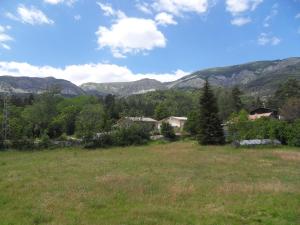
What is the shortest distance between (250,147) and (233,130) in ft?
34.3

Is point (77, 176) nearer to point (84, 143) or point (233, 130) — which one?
point (84, 143)

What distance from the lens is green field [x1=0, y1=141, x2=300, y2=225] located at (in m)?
12.3

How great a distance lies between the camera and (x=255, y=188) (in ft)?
58.1

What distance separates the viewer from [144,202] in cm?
1491

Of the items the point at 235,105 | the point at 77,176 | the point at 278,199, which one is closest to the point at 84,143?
the point at 77,176

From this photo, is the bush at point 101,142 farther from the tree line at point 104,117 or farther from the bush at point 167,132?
the bush at point 167,132

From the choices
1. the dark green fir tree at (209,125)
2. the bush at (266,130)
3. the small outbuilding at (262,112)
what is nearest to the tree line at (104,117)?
the dark green fir tree at (209,125)

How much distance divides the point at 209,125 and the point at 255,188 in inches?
1369

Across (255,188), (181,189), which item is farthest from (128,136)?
(255,188)

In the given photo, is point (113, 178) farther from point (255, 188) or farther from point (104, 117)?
point (104, 117)

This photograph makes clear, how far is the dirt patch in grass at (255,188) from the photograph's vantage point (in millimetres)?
17078

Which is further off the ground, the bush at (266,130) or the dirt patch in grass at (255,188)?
the bush at (266,130)

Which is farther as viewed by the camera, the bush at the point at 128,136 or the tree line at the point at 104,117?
the bush at the point at 128,136

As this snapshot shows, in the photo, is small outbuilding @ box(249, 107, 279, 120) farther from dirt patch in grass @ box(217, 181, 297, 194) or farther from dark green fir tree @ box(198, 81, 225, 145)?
dirt patch in grass @ box(217, 181, 297, 194)
